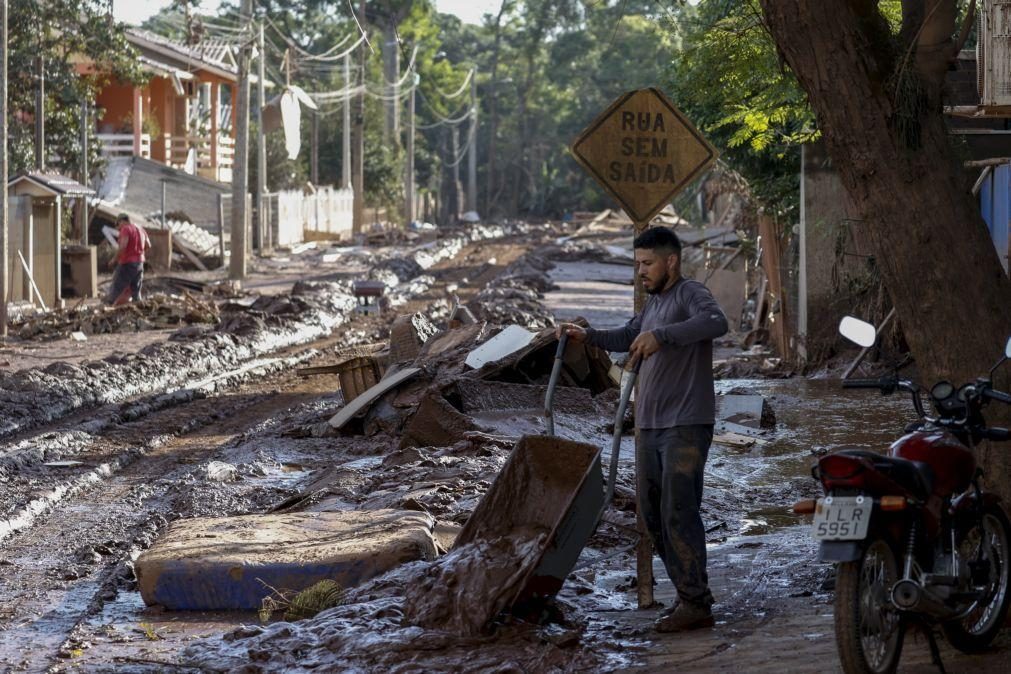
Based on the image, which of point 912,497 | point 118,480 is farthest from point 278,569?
point 118,480

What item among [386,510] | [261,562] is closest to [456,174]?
[386,510]

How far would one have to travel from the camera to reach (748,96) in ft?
59.5

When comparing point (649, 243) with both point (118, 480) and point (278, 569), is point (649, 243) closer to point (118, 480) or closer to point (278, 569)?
point (278, 569)

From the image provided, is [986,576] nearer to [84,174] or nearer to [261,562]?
[261,562]

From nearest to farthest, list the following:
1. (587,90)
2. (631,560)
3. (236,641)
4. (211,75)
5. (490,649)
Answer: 1. (490,649)
2. (236,641)
3. (631,560)
4. (211,75)
5. (587,90)

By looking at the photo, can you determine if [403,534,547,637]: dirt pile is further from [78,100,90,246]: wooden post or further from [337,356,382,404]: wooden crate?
[78,100,90,246]: wooden post

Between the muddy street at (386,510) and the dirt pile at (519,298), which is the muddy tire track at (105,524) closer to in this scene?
the muddy street at (386,510)

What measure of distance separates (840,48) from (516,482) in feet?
8.47

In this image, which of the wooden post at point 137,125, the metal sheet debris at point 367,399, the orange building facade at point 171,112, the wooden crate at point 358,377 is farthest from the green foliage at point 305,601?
the wooden post at point 137,125

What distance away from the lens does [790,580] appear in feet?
25.0

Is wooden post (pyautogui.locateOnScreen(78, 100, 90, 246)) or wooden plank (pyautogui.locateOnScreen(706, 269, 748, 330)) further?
wooden post (pyautogui.locateOnScreen(78, 100, 90, 246))

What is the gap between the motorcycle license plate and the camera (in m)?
5.46

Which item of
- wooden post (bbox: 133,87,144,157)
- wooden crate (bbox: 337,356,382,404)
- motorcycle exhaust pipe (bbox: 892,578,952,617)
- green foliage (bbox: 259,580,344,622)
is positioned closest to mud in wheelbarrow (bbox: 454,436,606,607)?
green foliage (bbox: 259,580,344,622)

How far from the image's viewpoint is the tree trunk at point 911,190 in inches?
265
